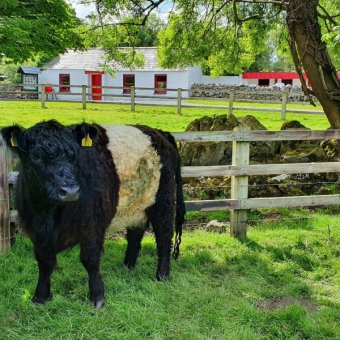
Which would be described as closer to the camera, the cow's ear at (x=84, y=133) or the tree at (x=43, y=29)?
the cow's ear at (x=84, y=133)

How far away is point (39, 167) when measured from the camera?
379 centimetres

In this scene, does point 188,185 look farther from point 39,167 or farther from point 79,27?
point 39,167

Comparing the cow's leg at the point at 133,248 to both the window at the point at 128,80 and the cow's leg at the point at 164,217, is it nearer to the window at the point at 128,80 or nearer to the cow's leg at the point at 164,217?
the cow's leg at the point at 164,217

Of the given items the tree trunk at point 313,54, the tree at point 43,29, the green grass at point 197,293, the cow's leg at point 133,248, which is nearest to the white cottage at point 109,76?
the tree at point 43,29

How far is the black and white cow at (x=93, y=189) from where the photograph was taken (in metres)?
3.79

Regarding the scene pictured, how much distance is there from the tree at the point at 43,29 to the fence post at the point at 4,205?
3.60m

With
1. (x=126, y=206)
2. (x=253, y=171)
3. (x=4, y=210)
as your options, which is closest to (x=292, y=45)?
(x=253, y=171)

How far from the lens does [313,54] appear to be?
25.2 ft

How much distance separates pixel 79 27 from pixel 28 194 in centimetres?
696

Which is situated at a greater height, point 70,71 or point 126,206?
point 70,71

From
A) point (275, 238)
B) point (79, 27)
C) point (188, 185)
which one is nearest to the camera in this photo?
point (275, 238)

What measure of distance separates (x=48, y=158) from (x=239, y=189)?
3.20 metres

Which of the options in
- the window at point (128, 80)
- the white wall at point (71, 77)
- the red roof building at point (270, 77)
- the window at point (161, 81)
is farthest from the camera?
the red roof building at point (270, 77)

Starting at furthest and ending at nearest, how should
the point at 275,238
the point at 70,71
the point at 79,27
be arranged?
the point at 70,71 → the point at 79,27 → the point at 275,238
